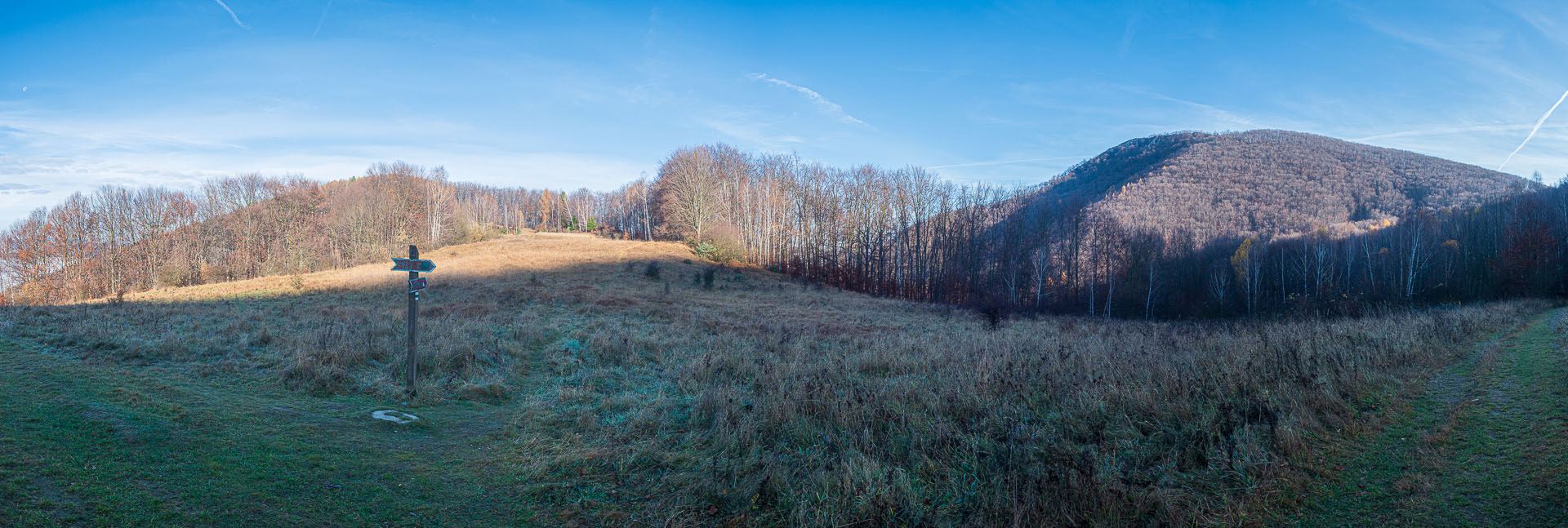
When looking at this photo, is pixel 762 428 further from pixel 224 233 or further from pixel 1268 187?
pixel 1268 187

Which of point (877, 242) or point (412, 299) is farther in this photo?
point (877, 242)

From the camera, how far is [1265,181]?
319 ft

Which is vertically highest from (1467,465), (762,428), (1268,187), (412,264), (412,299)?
(1268,187)

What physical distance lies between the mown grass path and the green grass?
677 centimetres

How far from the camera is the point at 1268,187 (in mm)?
94250

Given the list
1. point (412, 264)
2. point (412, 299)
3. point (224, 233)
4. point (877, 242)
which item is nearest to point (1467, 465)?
point (412, 264)

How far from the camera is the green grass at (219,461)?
4715 millimetres

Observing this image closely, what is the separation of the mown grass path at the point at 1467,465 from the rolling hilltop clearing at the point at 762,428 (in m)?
0.04

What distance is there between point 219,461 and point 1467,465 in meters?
11.3

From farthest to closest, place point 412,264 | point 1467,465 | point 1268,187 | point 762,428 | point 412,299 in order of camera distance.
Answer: point 1268,187, point 412,299, point 412,264, point 762,428, point 1467,465

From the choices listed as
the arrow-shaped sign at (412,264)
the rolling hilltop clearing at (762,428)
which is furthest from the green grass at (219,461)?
the arrow-shaped sign at (412,264)

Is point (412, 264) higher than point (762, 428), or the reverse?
point (412, 264)

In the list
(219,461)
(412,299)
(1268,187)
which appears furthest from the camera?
(1268,187)

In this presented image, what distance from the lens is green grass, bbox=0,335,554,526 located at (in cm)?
471
